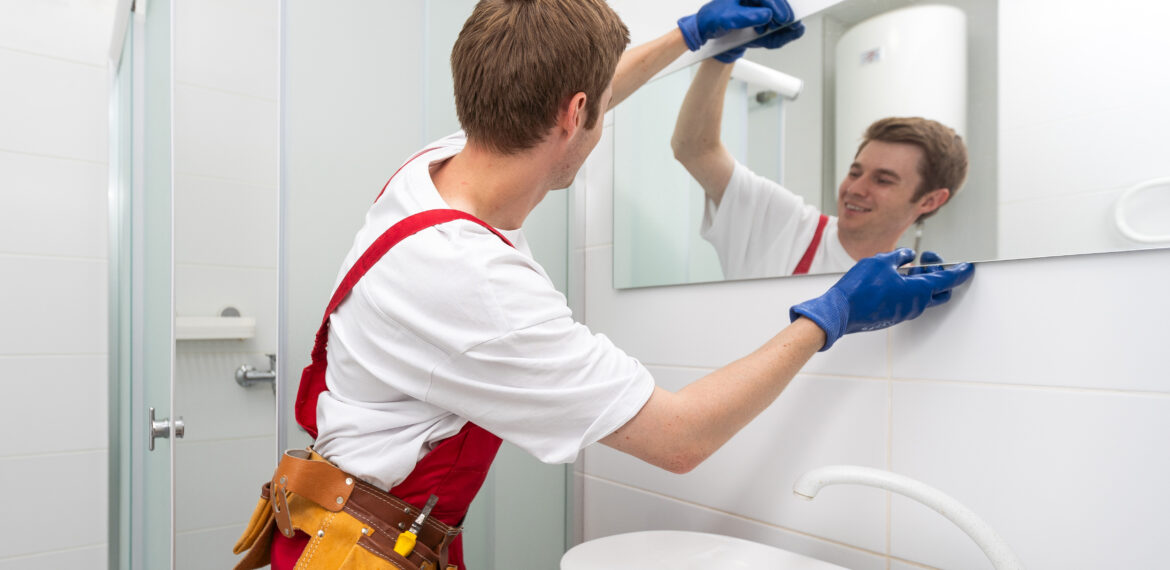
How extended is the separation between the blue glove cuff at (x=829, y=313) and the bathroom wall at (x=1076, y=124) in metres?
0.21

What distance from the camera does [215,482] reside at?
3.47ft

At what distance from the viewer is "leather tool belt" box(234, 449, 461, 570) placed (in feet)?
2.61

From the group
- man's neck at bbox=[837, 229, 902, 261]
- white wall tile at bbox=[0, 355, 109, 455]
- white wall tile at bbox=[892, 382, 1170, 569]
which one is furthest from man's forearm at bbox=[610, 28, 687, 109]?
white wall tile at bbox=[0, 355, 109, 455]

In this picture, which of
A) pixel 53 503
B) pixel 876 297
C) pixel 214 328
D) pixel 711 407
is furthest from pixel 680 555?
pixel 53 503

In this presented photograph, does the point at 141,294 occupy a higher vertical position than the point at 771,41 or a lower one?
lower

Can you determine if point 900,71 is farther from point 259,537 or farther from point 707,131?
point 259,537

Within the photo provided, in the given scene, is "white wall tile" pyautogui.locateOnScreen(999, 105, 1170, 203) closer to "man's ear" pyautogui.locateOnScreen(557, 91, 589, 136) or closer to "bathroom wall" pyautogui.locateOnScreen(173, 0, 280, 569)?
"man's ear" pyautogui.locateOnScreen(557, 91, 589, 136)

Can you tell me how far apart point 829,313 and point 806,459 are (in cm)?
33

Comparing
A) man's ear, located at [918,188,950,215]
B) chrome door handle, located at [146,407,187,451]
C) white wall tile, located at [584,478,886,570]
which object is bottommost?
white wall tile, located at [584,478,886,570]

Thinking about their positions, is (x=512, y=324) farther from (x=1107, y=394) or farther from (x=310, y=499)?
(x=1107, y=394)

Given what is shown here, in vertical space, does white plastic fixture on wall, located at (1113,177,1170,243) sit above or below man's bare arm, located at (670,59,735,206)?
below

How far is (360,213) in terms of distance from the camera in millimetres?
1111

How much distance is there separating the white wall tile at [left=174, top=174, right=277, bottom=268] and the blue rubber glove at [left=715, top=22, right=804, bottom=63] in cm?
80

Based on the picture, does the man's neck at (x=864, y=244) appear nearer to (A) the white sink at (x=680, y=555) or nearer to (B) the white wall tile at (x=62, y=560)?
(A) the white sink at (x=680, y=555)
